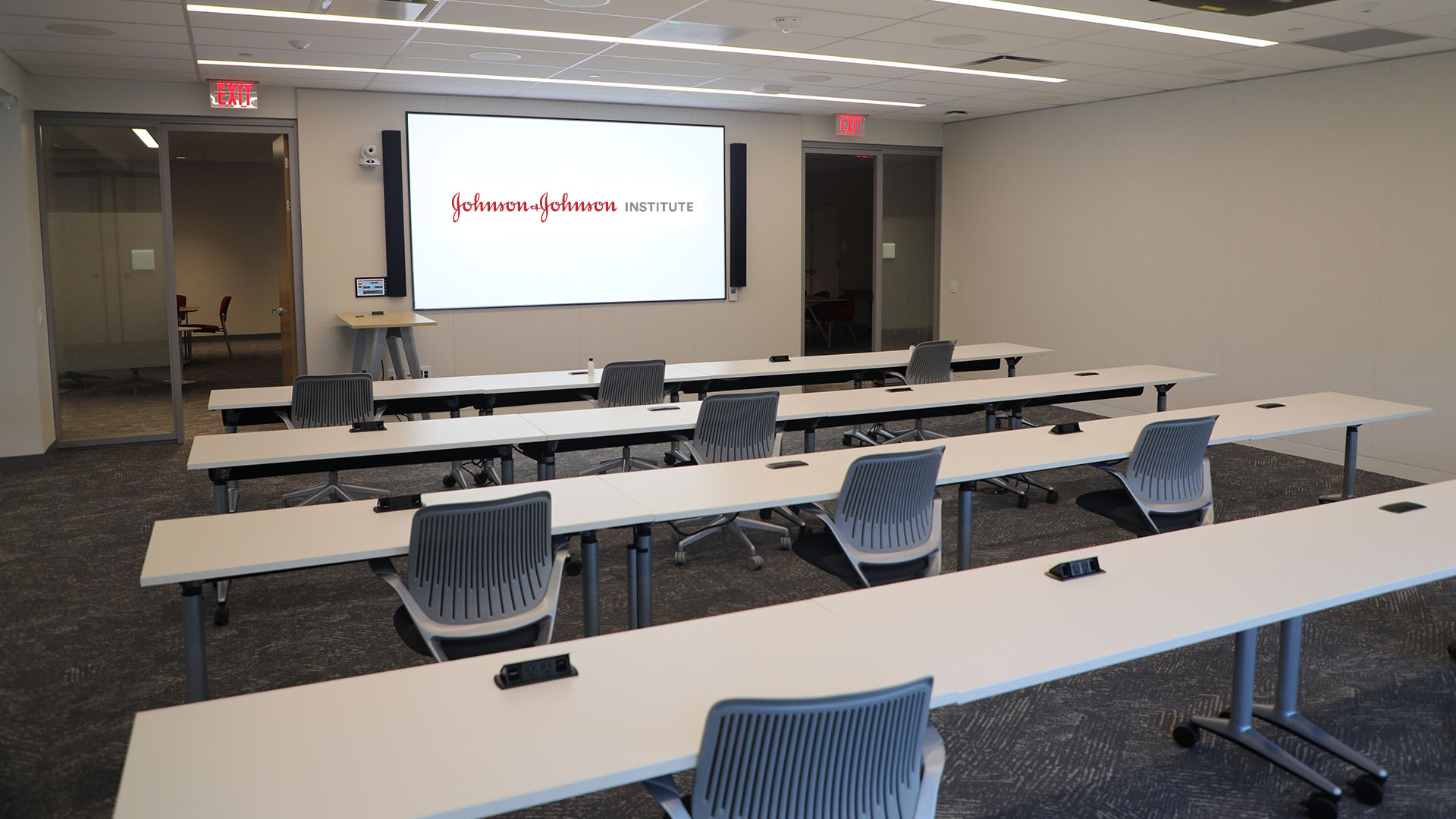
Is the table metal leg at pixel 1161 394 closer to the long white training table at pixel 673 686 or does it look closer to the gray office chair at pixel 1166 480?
the gray office chair at pixel 1166 480

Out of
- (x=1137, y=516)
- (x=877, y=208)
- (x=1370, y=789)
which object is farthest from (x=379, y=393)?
(x=877, y=208)

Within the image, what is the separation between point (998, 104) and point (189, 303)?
1379 centimetres

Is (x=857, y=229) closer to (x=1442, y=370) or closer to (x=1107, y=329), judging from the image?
(x=1107, y=329)

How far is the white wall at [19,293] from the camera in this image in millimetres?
6984

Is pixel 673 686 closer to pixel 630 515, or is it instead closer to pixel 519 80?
pixel 630 515

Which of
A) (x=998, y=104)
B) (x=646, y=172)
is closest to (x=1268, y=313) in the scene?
(x=998, y=104)

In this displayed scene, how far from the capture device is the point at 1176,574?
2643mm

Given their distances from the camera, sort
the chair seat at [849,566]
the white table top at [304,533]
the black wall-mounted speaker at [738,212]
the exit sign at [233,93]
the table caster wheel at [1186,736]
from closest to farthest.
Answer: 1. the white table top at [304,533]
2. the table caster wheel at [1186,736]
3. the chair seat at [849,566]
4. the exit sign at [233,93]
5. the black wall-mounted speaker at [738,212]

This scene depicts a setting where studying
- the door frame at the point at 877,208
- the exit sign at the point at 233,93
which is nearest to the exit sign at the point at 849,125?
the door frame at the point at 877,208

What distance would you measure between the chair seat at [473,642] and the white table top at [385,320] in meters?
5.07

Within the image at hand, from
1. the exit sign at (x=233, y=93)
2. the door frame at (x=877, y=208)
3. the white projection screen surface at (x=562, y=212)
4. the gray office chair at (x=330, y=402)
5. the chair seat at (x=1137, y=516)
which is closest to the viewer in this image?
the chair seat at (x=1137, y=516)

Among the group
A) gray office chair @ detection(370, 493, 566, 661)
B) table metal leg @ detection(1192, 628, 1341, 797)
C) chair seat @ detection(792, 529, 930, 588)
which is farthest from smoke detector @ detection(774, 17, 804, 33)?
table metal leg @ detection(1192, 628, 1341, 797)

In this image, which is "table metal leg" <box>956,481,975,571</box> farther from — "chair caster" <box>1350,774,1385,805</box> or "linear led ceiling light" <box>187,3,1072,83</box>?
"linear led ceiling light" <box>187,3,1072,83</box>

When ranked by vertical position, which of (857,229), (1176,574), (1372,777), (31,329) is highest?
(857,229)
